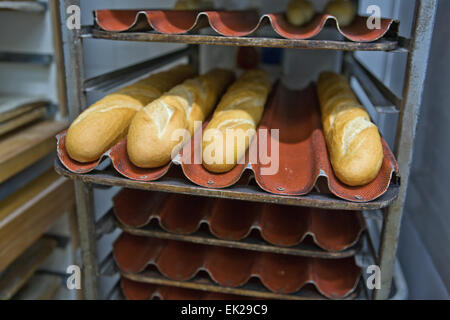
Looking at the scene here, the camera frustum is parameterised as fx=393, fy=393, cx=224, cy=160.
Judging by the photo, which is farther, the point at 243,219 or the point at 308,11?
the point at 308,11

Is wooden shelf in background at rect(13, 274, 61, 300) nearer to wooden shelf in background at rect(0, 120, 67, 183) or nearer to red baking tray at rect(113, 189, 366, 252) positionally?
wooden shelf in background at rect(0, 120, 67, 183)

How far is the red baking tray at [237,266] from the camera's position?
50.9 inches

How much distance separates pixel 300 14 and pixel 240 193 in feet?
3.01

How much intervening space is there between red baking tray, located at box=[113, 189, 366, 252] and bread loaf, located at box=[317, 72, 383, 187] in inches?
10.9

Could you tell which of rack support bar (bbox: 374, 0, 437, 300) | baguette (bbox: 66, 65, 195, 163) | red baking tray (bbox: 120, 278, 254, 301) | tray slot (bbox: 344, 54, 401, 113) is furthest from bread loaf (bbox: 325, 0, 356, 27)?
red baking tray (bbox: 120, 278, 254, 301)

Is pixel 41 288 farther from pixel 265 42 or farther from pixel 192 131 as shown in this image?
pixel 265 42

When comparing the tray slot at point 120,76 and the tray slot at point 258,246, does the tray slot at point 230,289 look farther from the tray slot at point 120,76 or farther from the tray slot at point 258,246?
the tray slot at point 120,76

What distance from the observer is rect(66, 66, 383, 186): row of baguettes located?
102 cm

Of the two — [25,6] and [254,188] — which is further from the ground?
[25,6]

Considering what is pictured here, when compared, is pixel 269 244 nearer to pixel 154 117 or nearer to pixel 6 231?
pixel 154 117

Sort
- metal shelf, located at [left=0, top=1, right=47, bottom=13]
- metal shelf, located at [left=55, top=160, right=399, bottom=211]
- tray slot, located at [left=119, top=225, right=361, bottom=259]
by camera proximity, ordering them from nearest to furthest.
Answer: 1. metal shelf, located at [left=55, top=160, right=399, bottom=211]
2. tray slot, located at [left=119, top=225, right=361, bottom=259]
3. metal shelf, located at [left=0, top=1, right=47, bottom=13]

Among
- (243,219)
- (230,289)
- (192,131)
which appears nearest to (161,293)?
(230,289)

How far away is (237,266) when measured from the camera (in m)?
1.38

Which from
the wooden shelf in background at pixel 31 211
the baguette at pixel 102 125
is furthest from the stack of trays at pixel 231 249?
the wooden shelf in background at pixel 31 211
